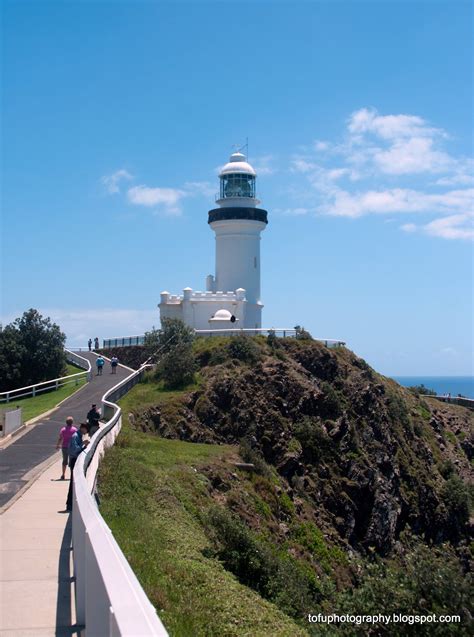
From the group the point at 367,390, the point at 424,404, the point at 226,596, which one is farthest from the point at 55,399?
the point at 424,404

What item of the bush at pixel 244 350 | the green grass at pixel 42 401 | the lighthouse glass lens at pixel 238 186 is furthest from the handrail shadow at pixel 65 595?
the lighthouse glass lens at pixel 238 186

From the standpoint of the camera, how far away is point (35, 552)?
9.76 m

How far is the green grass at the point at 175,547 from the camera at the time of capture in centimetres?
962

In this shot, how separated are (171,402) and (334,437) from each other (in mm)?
9038

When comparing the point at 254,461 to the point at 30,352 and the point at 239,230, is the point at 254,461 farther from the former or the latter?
the point at 239,230

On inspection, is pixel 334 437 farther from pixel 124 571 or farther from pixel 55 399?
pixel 124 571

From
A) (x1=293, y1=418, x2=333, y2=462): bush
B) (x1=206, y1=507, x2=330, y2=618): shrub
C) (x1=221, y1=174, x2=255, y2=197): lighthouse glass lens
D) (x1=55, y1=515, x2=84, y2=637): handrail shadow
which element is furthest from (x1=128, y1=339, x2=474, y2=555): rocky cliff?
(x1=55, y1=515, x2=84, y2=637): handrail shadow

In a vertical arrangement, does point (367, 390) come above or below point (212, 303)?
below

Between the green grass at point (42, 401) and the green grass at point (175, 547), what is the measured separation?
903 centimetres

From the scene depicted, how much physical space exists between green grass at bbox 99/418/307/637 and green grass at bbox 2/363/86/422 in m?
9.03

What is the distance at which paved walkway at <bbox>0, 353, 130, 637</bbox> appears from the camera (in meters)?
7.10

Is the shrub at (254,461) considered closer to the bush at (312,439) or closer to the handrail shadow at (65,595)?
the bush at (312,439)

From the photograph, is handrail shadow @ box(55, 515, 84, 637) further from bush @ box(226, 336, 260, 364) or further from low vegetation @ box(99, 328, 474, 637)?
bush @ box(226, 336, 260, 364)

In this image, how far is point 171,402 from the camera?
35438 millimetres
